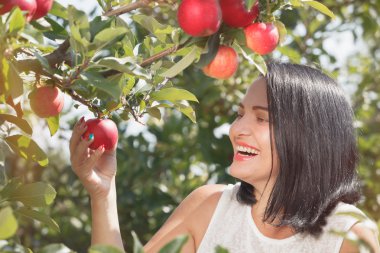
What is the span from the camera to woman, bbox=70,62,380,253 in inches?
78.5

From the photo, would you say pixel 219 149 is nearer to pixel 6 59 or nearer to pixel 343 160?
pixel 343 160

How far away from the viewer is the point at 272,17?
1.34 meters

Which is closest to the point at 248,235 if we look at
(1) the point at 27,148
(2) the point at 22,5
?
(1) the point at 27,148

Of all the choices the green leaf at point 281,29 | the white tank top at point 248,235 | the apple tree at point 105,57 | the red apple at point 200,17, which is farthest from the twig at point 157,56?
the white tank top at point 248,235

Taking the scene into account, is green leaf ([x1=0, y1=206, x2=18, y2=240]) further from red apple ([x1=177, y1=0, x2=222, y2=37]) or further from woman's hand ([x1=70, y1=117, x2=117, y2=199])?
woman's hand ([x1=70, y1=117, x2=117, y2=199])

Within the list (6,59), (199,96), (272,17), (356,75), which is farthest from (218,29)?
(356,75)

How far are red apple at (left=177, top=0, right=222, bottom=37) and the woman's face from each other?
2.61 feet

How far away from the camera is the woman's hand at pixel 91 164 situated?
5.53 feet

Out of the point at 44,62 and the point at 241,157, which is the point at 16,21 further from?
the point at 241,157

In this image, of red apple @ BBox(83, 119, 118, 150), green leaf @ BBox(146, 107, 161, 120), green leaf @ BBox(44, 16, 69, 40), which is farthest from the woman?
green leaf @ BBox(44, 16, 69, 40)

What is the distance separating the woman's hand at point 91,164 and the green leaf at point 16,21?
1.67ft

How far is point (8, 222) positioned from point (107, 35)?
0.36 meters

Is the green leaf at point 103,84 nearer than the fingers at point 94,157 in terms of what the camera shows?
Yes

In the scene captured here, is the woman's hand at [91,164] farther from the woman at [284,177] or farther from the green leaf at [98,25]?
the green leaf at [98,25]
